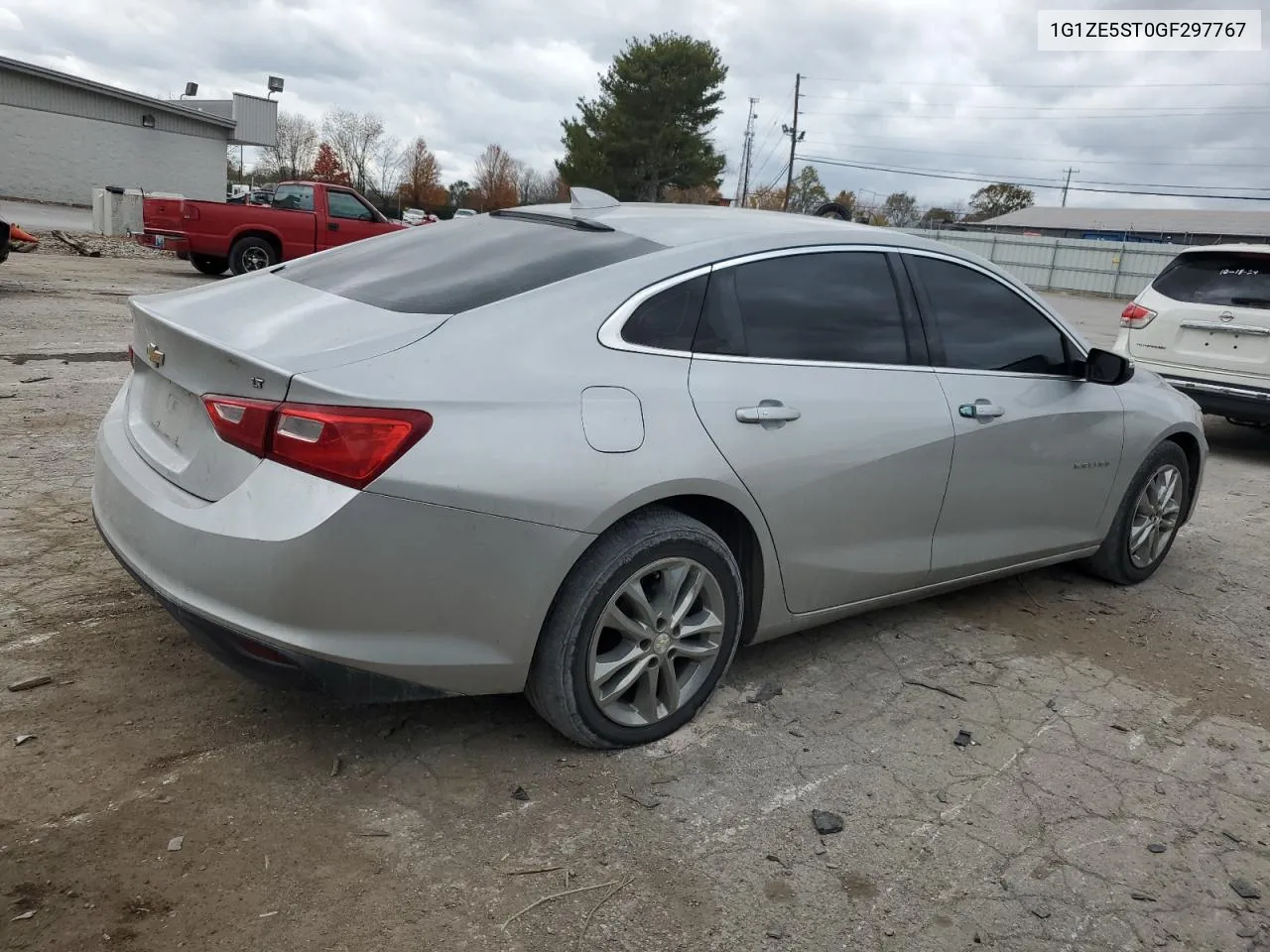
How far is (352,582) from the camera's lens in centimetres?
240

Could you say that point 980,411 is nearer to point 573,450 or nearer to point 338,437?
point 573,450

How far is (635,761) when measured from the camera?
2.94 m

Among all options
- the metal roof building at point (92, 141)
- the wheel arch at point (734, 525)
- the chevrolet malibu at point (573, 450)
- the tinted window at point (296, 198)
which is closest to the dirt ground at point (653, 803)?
the chevrolet malibu at point (573, 450)

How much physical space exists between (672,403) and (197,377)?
131cm

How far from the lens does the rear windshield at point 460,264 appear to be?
9.43 ft

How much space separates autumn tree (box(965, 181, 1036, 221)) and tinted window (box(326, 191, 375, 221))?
9044 cm

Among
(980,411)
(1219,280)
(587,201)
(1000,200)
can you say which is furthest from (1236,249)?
(1000,200)

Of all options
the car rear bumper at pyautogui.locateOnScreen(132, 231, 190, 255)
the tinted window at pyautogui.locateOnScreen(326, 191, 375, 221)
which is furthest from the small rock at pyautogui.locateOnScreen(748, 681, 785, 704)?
the car rear bumper at pyautogui.locateOnScreen(132, 231, 190, 255)

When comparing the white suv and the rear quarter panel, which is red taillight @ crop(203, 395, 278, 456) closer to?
the rear quarter panel

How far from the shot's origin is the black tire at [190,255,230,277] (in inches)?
615

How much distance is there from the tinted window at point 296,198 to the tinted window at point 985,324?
13.4m

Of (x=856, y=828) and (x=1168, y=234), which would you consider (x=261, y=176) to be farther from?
(x=856, y=828)

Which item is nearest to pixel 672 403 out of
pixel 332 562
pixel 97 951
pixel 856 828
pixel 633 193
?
pixel 332 562

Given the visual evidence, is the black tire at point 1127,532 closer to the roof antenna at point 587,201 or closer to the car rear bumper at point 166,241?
the roof antenna at point 587,201
